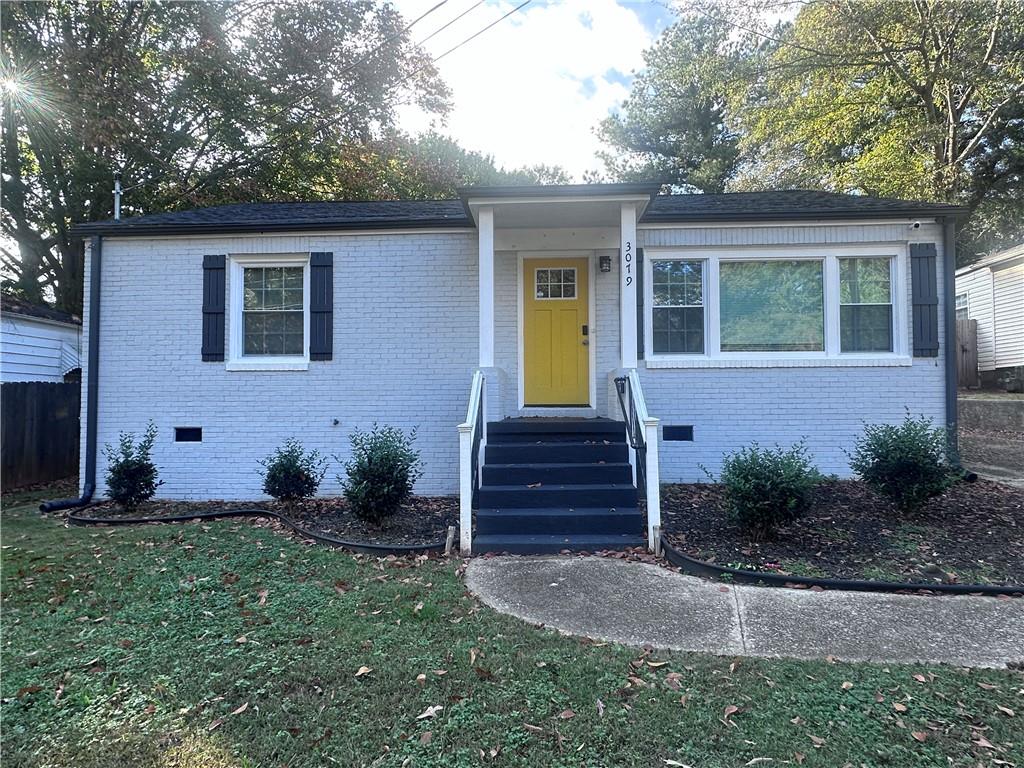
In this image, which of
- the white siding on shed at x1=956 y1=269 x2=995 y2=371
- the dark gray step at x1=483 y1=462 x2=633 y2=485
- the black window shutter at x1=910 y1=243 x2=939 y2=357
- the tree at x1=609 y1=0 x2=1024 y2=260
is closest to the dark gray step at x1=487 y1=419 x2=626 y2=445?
the dark gray step at x1=483 y1=462 x2=633 y2=485

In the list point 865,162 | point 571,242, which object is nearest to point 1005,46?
point 865,162

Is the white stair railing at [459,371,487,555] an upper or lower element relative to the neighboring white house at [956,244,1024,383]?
lower

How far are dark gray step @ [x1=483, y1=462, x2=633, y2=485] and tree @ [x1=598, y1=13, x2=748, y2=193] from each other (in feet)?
64.2

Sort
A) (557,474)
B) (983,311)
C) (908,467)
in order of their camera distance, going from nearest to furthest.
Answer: (908,467) → (557,474) → (983,311)

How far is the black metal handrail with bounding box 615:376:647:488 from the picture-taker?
554cm

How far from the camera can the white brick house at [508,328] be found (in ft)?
23.3

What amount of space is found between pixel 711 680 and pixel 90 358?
26.8ft

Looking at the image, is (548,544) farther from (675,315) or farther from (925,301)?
(925,301)

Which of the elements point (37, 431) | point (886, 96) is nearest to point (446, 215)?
point (37, 431)

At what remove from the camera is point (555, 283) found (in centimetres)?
764

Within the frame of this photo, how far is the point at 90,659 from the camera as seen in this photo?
3.12 metres

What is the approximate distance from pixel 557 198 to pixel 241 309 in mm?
4446

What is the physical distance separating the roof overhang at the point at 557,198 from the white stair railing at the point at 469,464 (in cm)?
199

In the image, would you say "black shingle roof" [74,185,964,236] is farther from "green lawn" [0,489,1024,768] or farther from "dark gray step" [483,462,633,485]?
"green lawn" [0,489,1024,768]
